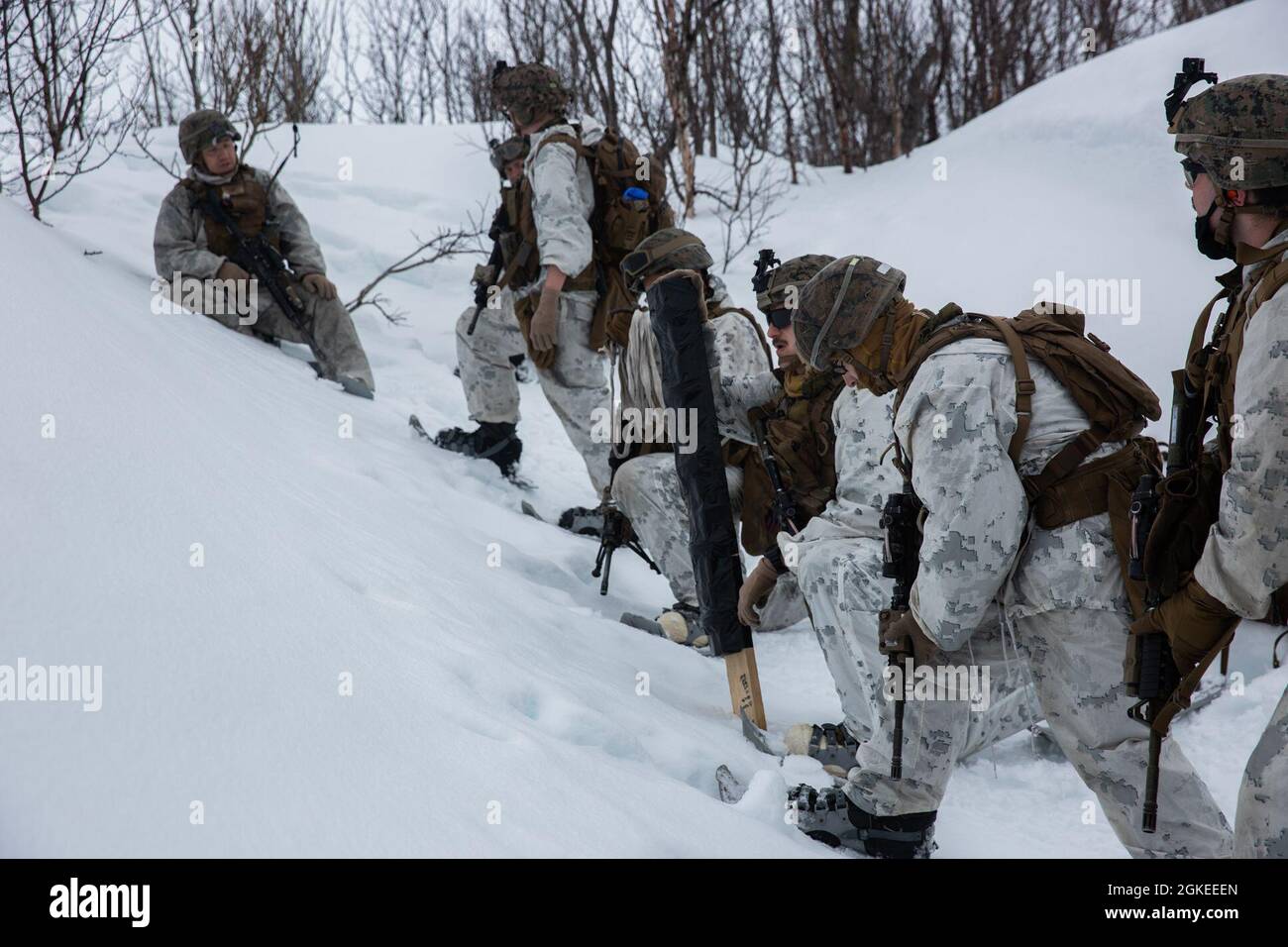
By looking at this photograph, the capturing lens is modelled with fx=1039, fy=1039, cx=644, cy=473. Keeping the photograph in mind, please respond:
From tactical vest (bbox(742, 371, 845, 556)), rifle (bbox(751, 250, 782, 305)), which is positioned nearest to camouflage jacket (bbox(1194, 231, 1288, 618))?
tactical vest (bbox(742, 371, 845, 556))

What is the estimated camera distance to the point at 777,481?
138 inches

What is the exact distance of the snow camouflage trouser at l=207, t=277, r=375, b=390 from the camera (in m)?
5.77

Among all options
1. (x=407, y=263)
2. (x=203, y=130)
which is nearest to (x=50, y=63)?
(x=203, y=130)

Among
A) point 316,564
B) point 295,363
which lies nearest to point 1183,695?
point 316,564

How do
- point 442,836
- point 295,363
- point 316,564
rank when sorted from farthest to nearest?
point 295,363 → point 316,564 → point 442,836

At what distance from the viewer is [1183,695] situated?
1.79 m

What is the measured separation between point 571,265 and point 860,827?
279 centimetres

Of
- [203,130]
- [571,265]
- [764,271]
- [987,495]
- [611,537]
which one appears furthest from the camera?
[203,130]

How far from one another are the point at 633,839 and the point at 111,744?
2.95 ft

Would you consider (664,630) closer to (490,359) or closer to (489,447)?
(489,447)

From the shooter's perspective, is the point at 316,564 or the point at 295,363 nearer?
the point at 316,564

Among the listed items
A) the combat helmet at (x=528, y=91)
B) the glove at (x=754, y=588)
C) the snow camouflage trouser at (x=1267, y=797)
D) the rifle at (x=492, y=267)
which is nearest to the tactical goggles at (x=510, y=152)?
the rifle at (x=492, y=267)

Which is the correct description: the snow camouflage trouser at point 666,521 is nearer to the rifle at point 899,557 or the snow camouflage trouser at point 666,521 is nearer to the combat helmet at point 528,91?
the rifle at point 899,557
